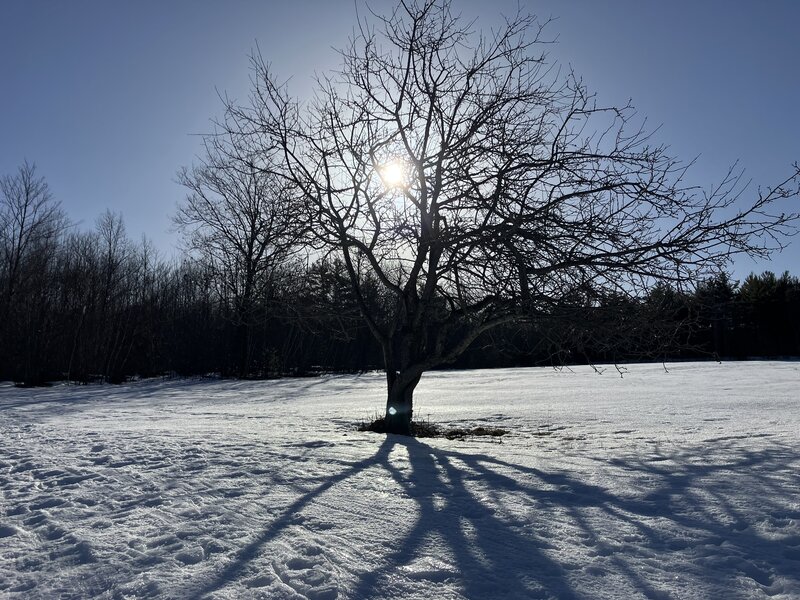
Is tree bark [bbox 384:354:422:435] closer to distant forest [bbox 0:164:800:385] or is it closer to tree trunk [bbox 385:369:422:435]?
tree trunk [bbox 385:369:422:435]

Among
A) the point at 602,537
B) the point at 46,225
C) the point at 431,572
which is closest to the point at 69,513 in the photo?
the point at 431,572

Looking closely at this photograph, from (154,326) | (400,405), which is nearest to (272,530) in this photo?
(400,405)

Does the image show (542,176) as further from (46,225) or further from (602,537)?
(46,225)

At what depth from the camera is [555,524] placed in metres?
3.64

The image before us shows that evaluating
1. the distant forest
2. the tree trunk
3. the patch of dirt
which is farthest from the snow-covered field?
the distant forest

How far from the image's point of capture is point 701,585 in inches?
108

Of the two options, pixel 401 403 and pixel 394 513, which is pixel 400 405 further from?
pixel 394 513

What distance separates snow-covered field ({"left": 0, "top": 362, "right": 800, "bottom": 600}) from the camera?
112 inches

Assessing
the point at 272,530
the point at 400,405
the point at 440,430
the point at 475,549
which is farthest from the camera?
the point at 440,430

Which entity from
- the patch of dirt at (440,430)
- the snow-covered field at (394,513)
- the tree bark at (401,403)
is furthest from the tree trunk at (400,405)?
the snow-covered field at (394,513)

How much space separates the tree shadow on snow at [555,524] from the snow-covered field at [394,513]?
16 millimetres

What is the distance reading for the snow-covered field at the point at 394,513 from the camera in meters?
2.84

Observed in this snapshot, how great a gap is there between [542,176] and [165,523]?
19.2 feet

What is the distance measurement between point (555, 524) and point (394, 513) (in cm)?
107
